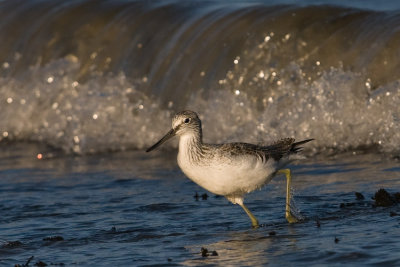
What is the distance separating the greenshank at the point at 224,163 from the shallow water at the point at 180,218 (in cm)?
40

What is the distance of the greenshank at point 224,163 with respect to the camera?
752 centimetres

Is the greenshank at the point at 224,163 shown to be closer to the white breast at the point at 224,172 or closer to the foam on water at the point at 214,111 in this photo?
the white breast at the point at 224,172

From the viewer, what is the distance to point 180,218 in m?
8.41

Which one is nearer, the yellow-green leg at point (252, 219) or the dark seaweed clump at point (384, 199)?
the yellow-green leg at point (252, 219)

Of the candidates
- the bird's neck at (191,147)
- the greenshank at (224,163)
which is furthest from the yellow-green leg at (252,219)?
the bird's neck at (191,147)

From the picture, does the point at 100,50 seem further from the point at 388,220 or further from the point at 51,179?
the point at 388,220

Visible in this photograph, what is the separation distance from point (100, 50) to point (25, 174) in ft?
15.9

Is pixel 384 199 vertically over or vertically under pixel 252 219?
over

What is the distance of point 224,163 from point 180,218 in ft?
3.73

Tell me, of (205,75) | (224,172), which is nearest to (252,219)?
(224,172)

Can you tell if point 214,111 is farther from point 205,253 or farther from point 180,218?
point 205,253

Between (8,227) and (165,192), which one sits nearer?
(8,227)

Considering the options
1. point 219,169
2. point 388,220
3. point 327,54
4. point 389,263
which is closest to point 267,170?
point 219,169

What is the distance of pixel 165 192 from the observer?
9.80 metres
